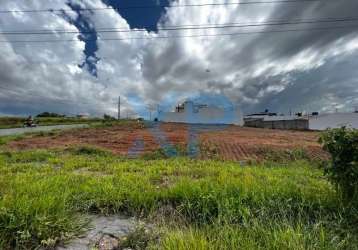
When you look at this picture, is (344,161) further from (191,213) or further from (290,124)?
(290,124)

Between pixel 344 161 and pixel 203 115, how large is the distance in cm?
3858

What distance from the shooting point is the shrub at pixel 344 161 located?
287 centimetres

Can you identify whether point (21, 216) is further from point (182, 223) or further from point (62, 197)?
point (182, 223)

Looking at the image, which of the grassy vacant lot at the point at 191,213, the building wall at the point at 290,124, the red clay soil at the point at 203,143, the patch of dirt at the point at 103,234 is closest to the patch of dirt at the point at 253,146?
the red clay soil at the point at 203,143

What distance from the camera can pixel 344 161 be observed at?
2928 millimetres

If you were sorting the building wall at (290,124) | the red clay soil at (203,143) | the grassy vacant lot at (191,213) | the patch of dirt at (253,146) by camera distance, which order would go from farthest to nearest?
1. the building wall at (290,124)
2. the red clay soil at (203,143)
3. the patch of dirt at (253,146)
4. the grassy vacant lot at (191,213)

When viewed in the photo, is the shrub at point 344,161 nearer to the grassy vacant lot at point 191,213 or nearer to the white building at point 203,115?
the grassy vacant lot at point 191,213

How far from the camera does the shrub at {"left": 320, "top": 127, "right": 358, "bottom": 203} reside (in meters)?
2.87

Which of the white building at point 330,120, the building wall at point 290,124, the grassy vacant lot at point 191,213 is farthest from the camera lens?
the building wall at point 290,124

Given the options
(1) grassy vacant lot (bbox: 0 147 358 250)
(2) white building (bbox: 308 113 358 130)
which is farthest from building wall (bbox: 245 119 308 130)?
(1) grassy vacant lot (bbox: 0 147 358 250)

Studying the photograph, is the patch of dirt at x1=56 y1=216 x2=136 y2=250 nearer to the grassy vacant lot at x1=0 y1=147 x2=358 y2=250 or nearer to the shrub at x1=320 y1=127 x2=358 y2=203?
the grassy vacant lot at x1=0 y1=147 x2=358 y2=250

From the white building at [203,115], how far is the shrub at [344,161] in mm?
37232

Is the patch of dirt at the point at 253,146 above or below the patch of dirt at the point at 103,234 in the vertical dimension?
above

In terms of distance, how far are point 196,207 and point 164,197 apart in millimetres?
500
